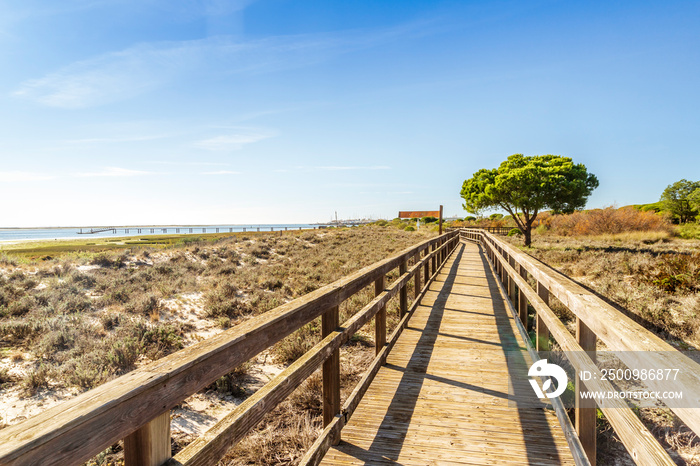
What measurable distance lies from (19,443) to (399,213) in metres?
123

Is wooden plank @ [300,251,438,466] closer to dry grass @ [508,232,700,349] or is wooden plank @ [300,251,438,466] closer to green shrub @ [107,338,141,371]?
green shrub @ [107,338,141,371]

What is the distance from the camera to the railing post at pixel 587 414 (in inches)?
83.9

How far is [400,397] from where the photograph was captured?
11.5ft

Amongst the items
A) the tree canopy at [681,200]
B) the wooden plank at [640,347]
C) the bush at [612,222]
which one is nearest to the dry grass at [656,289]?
the wooden plank at [640,347]

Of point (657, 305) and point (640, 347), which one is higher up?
point (640, 347)

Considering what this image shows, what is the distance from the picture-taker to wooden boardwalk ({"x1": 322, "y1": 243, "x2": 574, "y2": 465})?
2.64m

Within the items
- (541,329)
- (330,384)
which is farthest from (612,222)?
(330,384)

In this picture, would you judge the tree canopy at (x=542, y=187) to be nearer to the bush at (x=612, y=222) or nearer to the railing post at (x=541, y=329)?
the bush at (x=612, y=222)

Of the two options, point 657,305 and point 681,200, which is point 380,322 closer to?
point 657,305

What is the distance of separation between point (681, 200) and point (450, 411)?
4294 cm

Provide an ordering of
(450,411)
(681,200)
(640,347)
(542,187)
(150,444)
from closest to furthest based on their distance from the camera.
Answer: (150,444)
(640,347)
(450,411)
(542,187)
(681,200)

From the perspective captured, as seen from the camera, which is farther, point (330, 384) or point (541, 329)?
point (541, 329)

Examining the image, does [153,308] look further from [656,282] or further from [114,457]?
[656,282]

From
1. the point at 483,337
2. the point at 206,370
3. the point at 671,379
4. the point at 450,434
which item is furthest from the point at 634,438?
the point at 483,337
